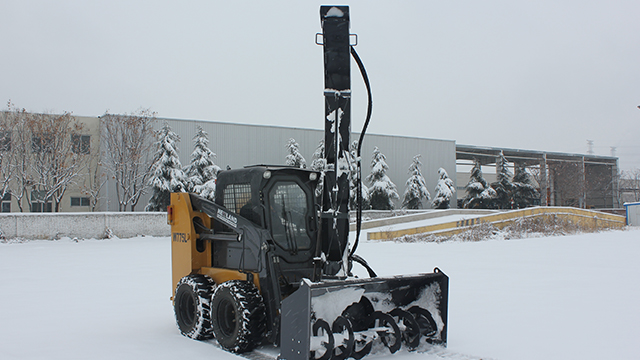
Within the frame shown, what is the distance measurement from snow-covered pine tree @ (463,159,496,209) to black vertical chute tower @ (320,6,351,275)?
138 ft

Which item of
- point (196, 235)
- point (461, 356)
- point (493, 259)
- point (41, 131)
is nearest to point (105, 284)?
point (196, 235)

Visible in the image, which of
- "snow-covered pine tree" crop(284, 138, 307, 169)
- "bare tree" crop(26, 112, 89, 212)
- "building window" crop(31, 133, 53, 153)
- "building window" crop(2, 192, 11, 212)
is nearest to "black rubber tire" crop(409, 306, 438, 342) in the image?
"bare tree" crop(26, 112, 89, 212)

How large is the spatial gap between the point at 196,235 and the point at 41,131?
26.7m

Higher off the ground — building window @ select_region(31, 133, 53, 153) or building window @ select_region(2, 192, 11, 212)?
building window @ select_region(31, 133, 53, 153)

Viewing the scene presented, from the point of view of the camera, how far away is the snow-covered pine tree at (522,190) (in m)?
49.4

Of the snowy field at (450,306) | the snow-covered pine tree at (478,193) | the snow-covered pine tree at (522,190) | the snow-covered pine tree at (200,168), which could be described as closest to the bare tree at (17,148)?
the snow-covered pine tree at (200,168)

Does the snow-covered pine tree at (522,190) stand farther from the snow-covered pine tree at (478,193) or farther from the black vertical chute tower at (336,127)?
the black vertical chute tower at (336,127)

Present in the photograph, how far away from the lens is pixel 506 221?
24.7m

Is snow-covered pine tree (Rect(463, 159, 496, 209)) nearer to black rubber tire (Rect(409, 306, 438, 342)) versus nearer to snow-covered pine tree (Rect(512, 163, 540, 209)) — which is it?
snow-covered pine tree (Rect(512, 163, 540, 209))

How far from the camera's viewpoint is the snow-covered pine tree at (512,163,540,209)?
49.4m

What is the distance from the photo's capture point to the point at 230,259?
6445mm

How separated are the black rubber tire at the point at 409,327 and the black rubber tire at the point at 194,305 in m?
2.24

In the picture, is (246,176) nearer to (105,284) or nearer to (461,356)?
(461,356)

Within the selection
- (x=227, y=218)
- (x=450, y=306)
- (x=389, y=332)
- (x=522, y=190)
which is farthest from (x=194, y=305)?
(x=522, y=190)
